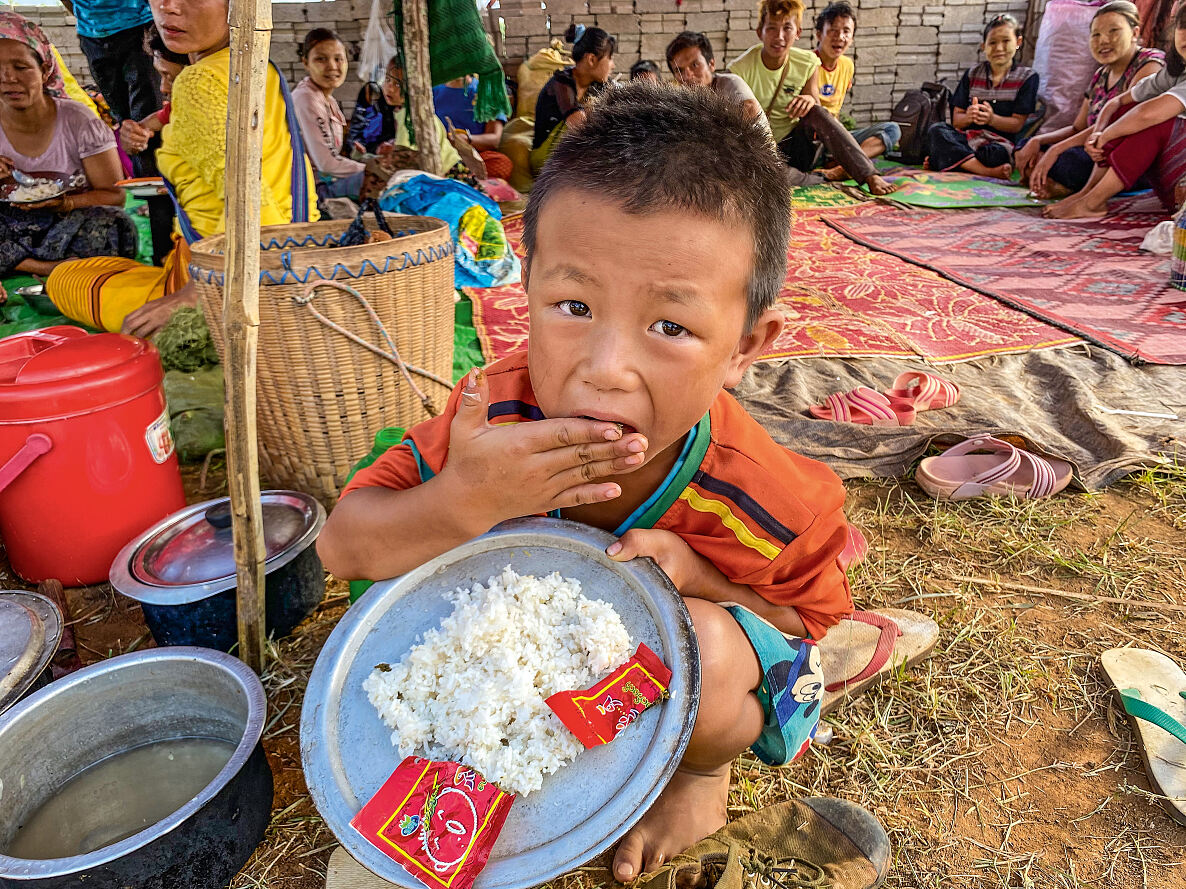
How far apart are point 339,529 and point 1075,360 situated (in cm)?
351

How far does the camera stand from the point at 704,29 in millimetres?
9602

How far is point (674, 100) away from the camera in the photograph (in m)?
1.19

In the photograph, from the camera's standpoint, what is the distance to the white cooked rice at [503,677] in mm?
1019

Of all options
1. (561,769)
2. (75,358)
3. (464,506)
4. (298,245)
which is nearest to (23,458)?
(75,358)

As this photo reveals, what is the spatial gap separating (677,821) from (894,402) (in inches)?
85.7

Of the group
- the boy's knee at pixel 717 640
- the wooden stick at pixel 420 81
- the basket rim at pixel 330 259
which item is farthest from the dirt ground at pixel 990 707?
the wooden stick at pixel 420 81

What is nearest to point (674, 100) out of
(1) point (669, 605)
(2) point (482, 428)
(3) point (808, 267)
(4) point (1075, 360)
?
(2) point (482, 428)

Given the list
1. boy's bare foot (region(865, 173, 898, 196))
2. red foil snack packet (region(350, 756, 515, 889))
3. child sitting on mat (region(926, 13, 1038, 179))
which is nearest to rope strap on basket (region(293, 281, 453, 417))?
red foil snack packet (region(350, 756, 515, 889))

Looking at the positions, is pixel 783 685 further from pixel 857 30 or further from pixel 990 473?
pixel 857 30

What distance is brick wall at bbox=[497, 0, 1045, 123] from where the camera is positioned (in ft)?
30.7

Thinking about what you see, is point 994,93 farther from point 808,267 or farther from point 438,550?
point 438,550

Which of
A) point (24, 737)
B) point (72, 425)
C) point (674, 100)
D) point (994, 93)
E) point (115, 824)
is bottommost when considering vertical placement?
point (115, 824)

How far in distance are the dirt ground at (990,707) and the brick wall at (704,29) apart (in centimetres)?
897

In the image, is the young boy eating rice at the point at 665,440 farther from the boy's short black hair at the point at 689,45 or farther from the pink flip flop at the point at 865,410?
the boy's short black hair at the point at 689,45
